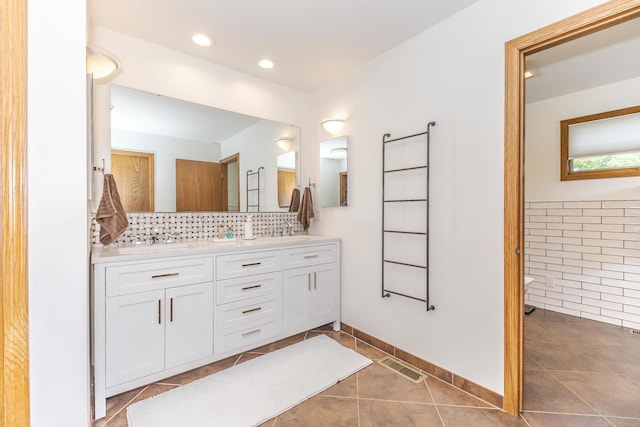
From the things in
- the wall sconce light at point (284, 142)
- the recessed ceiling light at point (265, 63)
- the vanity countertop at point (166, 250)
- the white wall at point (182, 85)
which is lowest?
the vanity countertop at point (166, 250)

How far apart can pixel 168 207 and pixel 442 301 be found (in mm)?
2225

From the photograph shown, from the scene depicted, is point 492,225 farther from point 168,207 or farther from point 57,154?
point 168,207

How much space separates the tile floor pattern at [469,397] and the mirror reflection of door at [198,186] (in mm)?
1281

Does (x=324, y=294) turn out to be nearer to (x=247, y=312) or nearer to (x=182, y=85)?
(x=247, y=312)

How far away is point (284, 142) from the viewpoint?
3.02 meters

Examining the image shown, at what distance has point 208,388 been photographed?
1.81 metres

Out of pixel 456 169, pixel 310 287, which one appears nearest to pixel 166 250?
pixel 310 287

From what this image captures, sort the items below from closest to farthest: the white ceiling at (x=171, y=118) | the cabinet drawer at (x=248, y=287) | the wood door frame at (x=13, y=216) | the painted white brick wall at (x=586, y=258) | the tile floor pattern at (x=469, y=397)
→ the wood door frame at (x=13, y=216)
the tile floor pattern at (x=469, y=397)
the cabinet drawer at (x=248, y=287)
the white ceiling at (x=171, y=118)
the painted white brick wall at (x=586, y=258)

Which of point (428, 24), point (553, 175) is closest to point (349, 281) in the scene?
point (428, 24)

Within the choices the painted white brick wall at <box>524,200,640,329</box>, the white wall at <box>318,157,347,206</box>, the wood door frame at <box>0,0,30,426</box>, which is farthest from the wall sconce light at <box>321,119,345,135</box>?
the painted white brick wall at <box>524,200,640,329</box>

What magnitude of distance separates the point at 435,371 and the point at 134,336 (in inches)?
77.0

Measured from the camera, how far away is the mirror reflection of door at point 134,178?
2.13 meters

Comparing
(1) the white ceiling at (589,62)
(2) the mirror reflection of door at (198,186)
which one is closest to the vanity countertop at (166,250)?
(2) the mirror reflection of door at (198,186)

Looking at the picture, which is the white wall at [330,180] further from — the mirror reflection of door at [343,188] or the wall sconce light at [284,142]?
the wall sconce light at [284,142]
